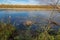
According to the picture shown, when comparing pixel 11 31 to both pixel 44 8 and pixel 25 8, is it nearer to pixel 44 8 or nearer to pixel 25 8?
pixel 25 8

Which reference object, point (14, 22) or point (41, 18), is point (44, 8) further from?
point (14, 22)

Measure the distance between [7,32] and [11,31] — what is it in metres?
0.08

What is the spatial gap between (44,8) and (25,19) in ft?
1.08

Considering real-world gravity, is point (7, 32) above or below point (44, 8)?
below

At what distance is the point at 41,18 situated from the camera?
323 cm

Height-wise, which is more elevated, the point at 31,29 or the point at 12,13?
the point at 12,13

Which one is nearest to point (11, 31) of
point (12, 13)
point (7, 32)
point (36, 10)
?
point (7, 32)

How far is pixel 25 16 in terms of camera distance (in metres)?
3.19

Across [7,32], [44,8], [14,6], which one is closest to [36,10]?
[44,8]

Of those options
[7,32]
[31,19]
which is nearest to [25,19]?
[31,19]

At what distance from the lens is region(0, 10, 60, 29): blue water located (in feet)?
10.4

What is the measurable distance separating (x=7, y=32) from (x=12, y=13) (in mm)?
290

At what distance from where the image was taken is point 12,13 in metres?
3.17

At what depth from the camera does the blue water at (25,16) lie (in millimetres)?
3178
